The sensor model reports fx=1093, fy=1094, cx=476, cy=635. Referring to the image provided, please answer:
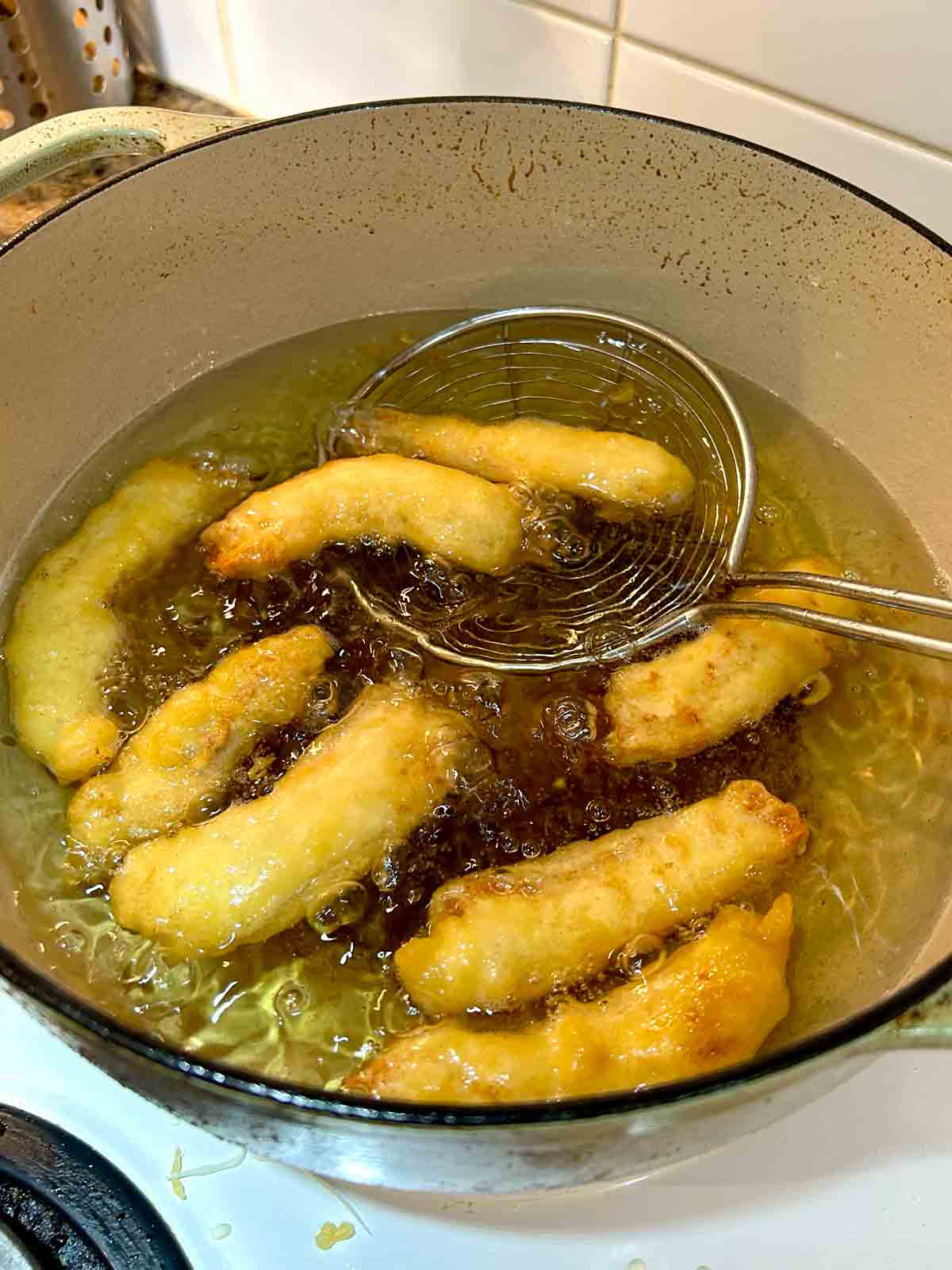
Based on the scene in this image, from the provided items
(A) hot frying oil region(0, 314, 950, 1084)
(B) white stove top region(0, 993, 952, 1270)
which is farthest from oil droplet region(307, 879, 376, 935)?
(B) white stove top region(0, 993, 952, 1270)

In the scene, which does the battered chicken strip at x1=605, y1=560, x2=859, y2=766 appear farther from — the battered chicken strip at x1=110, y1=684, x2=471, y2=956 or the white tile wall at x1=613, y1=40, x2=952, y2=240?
the white tile wall at x1=613, y1=40, x2=952, y2=240

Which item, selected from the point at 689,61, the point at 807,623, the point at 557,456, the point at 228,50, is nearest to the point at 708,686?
the point at 807,623

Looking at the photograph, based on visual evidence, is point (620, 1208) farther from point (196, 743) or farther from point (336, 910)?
point (196, 743)

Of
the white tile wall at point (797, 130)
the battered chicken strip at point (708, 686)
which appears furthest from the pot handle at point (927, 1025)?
the white tile wall at point (797, 130)

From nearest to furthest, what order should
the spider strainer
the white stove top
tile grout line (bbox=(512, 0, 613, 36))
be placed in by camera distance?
the white stove top
the spider strainer
tile grout line (bbox=(512, 0, 613, 36))

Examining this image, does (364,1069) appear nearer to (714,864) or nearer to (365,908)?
(365,908)

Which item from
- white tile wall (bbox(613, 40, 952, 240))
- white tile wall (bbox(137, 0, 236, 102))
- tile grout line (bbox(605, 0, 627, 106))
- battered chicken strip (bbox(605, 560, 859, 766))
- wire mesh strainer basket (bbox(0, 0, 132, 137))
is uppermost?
white tile wall (bbox(137, 0, 236, 102))
